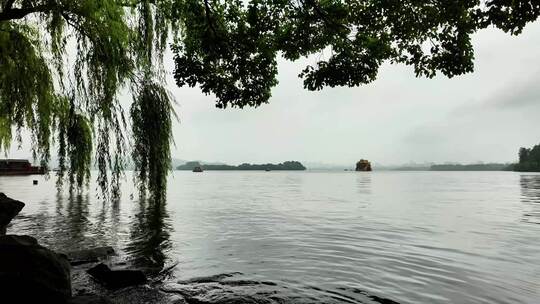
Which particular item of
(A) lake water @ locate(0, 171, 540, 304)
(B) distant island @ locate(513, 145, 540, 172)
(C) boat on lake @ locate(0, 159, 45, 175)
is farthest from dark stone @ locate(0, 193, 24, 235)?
(B) distant island @ locate(513, 145, 540, 172)

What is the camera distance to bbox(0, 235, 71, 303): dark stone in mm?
5801

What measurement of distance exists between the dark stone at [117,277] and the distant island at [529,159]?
168 m

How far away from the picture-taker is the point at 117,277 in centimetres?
812

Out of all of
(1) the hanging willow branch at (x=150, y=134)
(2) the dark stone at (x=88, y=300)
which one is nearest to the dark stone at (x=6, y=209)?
(1) the hanging willow branch at (x=150, y=134)

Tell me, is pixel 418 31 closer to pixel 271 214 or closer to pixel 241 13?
pixel 241 13

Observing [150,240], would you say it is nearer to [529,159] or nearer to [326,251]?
[326,251]

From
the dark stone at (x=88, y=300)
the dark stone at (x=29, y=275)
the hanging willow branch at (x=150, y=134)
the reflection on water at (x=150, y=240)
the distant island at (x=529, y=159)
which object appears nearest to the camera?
the dark stone at (x=29, y=275)

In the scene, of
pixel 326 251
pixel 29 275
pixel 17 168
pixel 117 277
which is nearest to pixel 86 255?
pixel 117 277

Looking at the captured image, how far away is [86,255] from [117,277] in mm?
3208

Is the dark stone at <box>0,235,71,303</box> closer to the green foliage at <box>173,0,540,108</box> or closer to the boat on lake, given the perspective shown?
the green foliage at <box>173,0,540,108</box>

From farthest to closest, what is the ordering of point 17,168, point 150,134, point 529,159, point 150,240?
point 529,159 → point 17,168 → point 150,240 → point 150,134

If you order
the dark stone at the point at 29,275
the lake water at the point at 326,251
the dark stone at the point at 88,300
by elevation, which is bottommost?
the lake water at the point at 326,251

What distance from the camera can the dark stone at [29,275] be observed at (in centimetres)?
580

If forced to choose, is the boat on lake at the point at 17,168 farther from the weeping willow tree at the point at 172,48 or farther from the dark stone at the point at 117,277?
the dark stone at the point at 117,277
